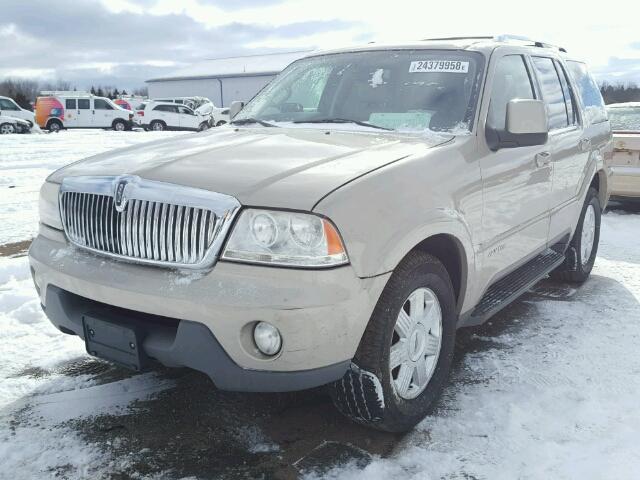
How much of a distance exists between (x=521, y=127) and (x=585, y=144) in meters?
1.88

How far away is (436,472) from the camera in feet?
8.57

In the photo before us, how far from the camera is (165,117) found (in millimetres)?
30594

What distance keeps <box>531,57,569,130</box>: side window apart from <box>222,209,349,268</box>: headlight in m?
2.63

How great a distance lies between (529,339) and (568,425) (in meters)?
1.16

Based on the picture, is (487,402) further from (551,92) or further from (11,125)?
(11,125)

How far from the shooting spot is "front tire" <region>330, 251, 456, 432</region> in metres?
2.60

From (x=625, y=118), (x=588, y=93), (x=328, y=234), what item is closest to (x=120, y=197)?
(x=328, y=234)

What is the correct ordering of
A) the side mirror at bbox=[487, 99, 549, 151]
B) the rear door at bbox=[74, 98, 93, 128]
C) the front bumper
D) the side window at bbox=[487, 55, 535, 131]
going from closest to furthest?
the front bumper
the side mirror at bbox=[487, 99, 549, 151]
the side window at bbox=[487, 55, 535, 131]
the rear door at bbox=[74, 98, 93, 128]

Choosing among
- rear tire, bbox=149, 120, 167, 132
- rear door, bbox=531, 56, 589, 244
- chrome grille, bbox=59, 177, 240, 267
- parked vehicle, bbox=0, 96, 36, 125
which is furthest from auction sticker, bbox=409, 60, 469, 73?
rear tire, bbox=149, 120, 167, 132

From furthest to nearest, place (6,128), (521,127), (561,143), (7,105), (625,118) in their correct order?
(7,105)
(6,128)
(625,118)
(561,143)
(521,127)

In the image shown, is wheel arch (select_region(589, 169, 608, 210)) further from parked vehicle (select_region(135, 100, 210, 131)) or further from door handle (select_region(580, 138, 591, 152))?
parked vehicle (select_region(135, 100, 210, 131))

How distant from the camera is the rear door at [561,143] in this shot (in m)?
4.34

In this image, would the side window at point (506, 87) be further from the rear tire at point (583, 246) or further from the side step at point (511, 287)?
the rear tire at point (583, 246)

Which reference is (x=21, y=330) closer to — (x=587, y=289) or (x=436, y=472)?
(x=436, y=472)
